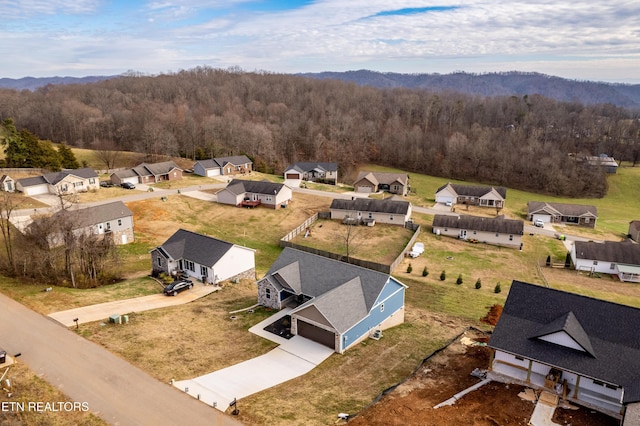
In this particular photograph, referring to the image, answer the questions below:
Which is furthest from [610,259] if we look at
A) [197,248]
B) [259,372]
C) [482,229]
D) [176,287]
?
[176,287]

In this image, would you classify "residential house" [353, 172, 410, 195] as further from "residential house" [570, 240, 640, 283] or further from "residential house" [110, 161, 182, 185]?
"residential house" [110, 161, 182, 185]

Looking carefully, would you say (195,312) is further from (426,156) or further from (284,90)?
(284,90)

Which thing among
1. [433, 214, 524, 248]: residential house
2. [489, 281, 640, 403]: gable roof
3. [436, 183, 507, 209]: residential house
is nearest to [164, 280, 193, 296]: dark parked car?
[489, 281, 640, 403]: gable roof

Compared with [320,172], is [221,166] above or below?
above

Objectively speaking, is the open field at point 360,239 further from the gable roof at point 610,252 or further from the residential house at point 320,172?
the residential house at point 320,172

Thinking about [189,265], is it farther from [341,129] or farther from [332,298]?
[341,129]

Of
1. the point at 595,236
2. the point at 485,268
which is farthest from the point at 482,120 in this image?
the point at 485,268
